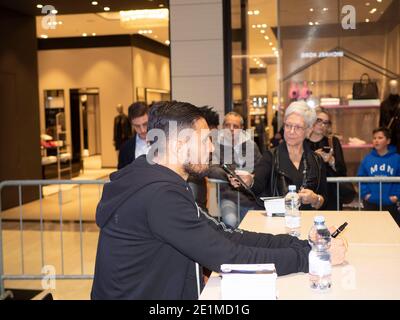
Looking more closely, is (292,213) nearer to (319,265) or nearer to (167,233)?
(319,265)

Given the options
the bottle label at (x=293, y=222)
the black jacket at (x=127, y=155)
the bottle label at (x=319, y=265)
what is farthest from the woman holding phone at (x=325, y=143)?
the bottle label at (x=319, y=265)

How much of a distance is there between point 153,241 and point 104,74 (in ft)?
44.9

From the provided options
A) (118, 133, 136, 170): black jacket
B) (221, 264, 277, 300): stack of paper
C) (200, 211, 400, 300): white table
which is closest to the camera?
(221, 264, 277, 300): stack of paper

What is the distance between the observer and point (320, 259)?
1.89 m

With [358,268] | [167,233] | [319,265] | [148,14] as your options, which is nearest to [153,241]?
[167,233]

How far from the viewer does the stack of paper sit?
1.66 metres

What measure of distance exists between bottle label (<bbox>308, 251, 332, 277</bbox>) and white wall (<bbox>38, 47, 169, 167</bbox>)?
1322cm

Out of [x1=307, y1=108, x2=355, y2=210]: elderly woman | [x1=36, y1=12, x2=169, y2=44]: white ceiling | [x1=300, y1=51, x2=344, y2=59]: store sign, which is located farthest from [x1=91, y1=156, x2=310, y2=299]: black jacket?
[x1=36, y1=12, x2=169, y2=44]: white ceiling

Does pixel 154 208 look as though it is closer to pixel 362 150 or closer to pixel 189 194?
pixel 189 194

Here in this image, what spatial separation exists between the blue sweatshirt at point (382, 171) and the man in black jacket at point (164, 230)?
315cm

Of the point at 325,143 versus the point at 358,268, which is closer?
the point at 358,268

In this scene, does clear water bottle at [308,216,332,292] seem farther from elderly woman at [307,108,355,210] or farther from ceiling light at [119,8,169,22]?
ceiling light at [119,8,169,22]

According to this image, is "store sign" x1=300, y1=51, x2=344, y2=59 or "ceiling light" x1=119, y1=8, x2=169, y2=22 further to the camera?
"ceiling light" x1=119, y1=8, x2=169, y2=22

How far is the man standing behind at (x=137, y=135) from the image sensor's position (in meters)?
4.37
